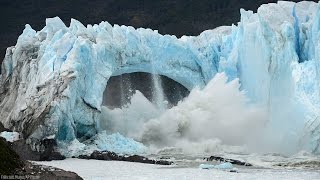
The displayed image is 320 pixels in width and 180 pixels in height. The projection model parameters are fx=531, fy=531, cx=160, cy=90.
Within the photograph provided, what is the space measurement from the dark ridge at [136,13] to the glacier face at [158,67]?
3995cm

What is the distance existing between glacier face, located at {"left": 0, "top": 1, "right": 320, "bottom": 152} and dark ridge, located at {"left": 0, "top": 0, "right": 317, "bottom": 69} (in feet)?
131

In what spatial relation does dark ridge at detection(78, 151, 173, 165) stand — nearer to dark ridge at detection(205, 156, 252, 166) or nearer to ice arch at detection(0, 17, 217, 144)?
ice arch at detection(0, 17, 217, 144)

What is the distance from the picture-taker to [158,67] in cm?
3067

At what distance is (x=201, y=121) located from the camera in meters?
29.1

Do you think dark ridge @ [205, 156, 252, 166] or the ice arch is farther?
the ice arch

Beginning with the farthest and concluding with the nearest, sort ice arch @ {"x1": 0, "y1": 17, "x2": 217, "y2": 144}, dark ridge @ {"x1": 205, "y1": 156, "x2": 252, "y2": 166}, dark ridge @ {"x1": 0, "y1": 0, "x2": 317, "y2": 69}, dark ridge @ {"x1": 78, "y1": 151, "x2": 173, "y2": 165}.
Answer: dark ridge @ {"x1": 0, "y1": 0, "x2": 317, "y2": 69}
ice arch @ {"x1": 0, "y1": 17, "x2": 217, "y2": 144}
dark ridge @ {"x1": 78, "y1": 151, "x2": 173, "y2": 165}
dark ridge @ {"x1": 205, "y1": 156, "x2": 252, "y2": 166}

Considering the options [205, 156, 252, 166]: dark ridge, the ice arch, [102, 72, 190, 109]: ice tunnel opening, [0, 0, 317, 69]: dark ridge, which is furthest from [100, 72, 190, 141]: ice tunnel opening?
[0, 0, 317, 69]: dark ridge

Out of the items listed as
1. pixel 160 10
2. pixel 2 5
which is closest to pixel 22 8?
pixel 2 5

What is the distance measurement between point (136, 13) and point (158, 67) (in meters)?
46.3

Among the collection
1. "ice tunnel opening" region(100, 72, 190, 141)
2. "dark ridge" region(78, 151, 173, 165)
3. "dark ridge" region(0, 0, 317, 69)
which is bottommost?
"dark ridge" region(78, 151, 173, 165)

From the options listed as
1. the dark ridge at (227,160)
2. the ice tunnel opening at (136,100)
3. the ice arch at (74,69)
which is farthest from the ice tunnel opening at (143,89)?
the dark ridge at (227,160)

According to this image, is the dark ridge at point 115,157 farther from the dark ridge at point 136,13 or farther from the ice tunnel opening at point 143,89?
the dark ridge at point 136,13

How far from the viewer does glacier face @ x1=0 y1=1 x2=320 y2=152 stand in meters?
23.9

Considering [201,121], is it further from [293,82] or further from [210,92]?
[293,82]
